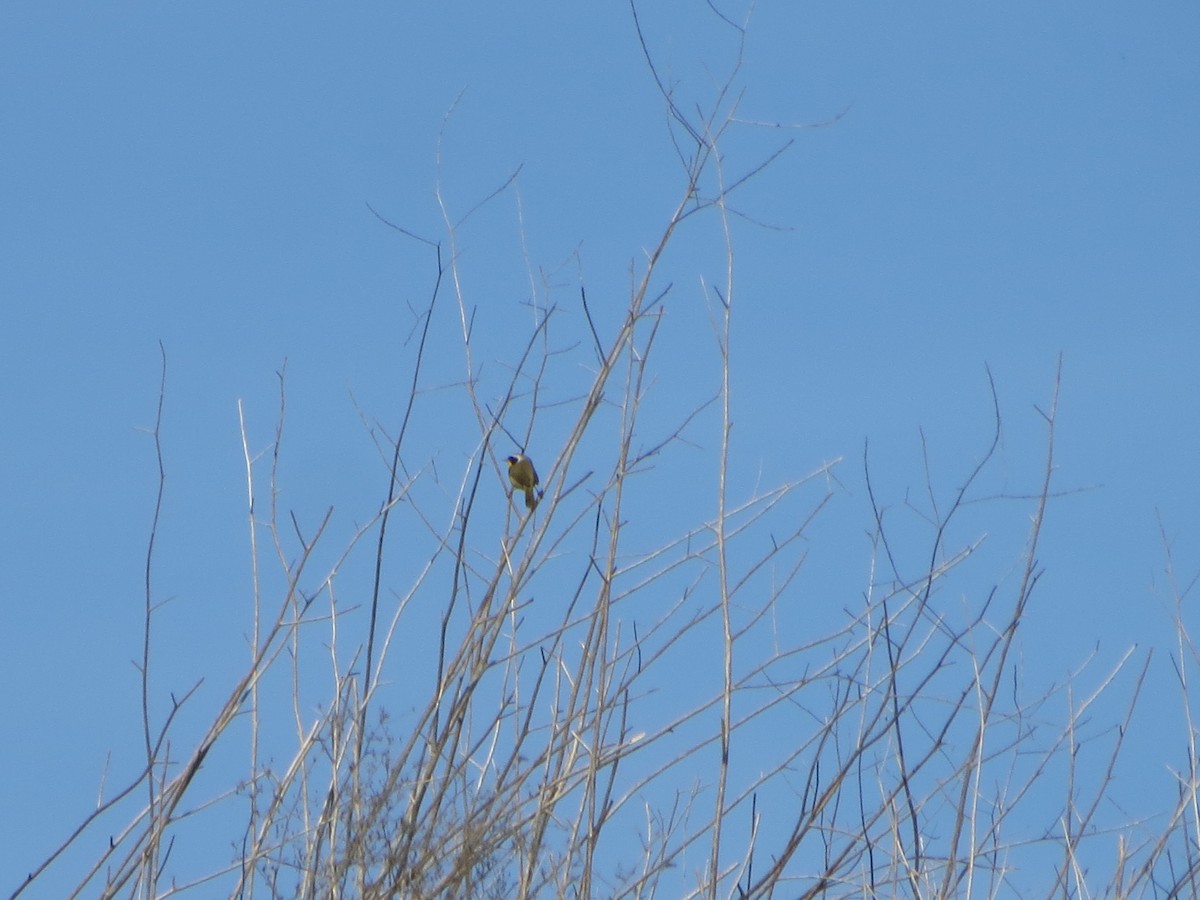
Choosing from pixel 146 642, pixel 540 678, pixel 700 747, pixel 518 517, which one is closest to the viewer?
pixel 146 642

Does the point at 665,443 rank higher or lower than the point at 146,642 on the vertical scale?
higher

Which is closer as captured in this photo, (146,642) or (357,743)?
(146,642)

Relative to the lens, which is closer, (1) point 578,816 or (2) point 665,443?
(1) point 578,816

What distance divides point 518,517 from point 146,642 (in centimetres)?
58

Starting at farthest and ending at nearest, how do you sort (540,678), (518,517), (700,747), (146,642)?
1. (518,517)
2. (540,678)
3. (700,747)
4. (146,642)

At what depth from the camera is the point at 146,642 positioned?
5.54 feet

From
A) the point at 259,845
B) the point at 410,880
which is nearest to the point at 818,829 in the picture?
the point at 410,880

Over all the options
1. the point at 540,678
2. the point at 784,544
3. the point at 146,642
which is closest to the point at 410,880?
the point at 540,678

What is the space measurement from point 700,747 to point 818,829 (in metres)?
0.22

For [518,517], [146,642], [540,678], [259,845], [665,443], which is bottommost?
[259,845]

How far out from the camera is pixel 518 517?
2.06 metres

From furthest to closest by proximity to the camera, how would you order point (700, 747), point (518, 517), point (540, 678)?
point (518, 517), point (540, 678), point (700, 747)

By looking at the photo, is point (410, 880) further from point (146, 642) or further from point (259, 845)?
point (146, 642)

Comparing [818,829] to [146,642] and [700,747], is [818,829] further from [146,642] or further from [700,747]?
[146,642]
